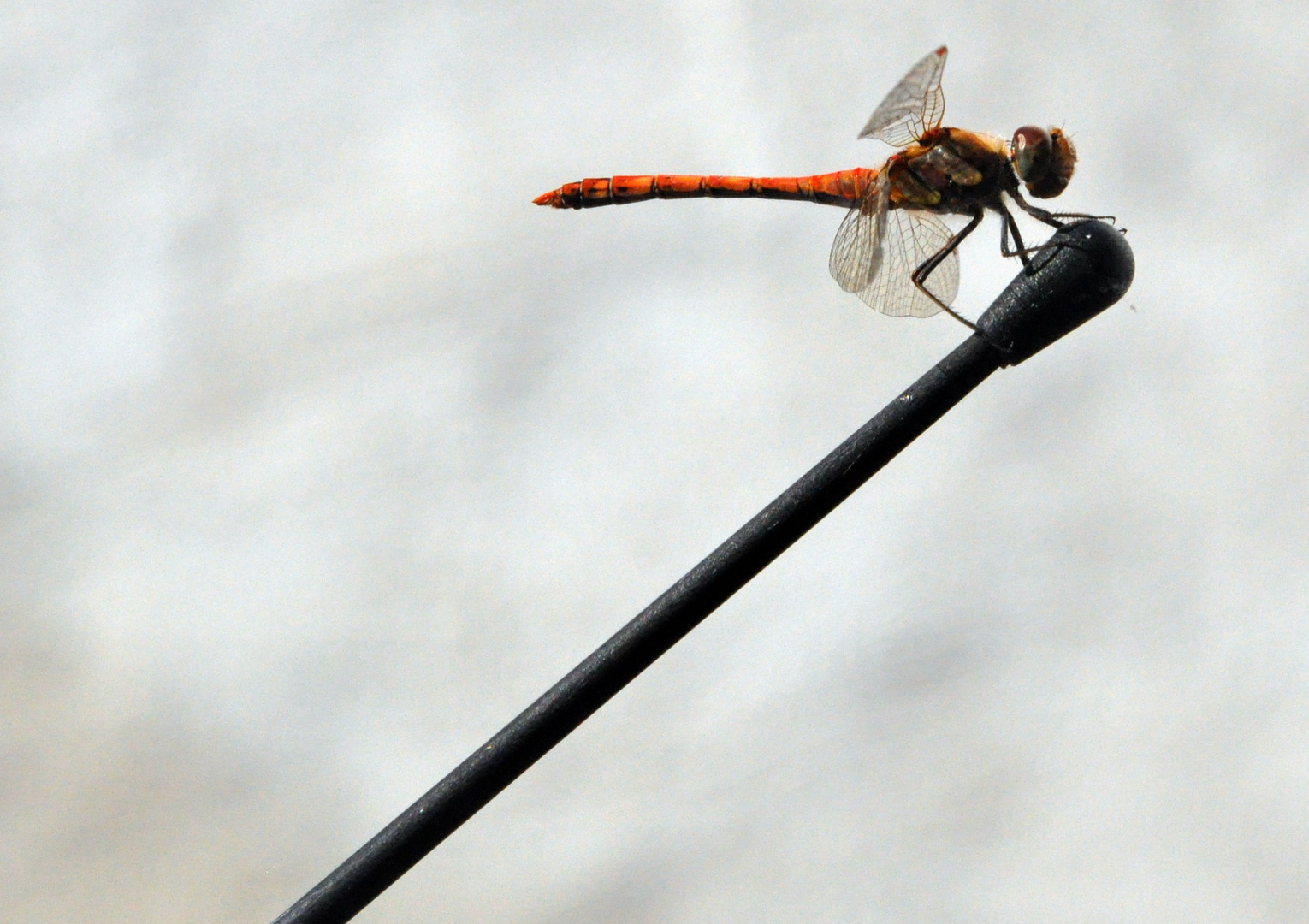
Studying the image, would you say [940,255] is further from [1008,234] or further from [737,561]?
[737,561]

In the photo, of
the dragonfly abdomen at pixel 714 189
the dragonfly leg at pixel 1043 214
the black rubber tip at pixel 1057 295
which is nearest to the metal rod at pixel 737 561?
the black rubber tip at pixel 1057 295

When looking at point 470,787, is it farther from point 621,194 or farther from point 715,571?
point 621,194

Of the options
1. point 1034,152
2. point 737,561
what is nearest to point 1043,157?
point 1034,152

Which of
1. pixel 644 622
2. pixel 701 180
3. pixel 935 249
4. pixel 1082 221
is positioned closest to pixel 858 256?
pixel 935 249

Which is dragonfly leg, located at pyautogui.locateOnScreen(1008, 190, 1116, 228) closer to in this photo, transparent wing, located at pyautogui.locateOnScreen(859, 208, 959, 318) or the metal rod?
transparent wing, located at pyautogui.locateOnScreen(859, 208, 959, 318)

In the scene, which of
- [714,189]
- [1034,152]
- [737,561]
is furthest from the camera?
[714,189]

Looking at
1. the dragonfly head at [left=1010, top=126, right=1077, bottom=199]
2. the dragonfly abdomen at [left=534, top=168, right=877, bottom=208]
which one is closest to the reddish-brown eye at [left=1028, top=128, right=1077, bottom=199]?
the dragonfly head at [left=1010, top=126, right=1077, bottom=199]

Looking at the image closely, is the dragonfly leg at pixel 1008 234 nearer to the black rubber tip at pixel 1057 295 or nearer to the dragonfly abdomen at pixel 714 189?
the dragonfly abdomen at pixel 714 189
